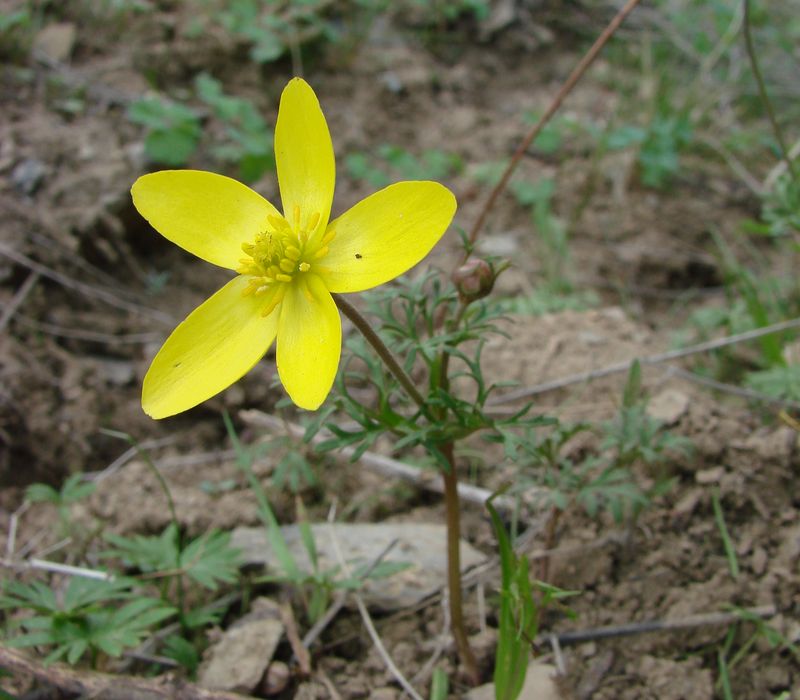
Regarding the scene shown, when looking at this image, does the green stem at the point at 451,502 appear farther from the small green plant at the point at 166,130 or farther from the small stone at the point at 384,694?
the small green plant at the point at 166,130

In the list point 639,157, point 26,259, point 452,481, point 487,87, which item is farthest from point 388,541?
point 487,87

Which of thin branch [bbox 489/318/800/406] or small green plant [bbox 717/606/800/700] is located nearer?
small green plant [bbox 717/606/800/700]

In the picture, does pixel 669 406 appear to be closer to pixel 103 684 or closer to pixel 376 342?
pixel 376 342

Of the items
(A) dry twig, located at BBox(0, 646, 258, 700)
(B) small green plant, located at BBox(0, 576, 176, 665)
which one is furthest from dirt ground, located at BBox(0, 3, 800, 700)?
(B) small green plant, located at BBox(0, 576, 176, 665)

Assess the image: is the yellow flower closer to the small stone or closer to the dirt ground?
the dirt ground

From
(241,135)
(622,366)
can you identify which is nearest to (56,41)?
(241,135)

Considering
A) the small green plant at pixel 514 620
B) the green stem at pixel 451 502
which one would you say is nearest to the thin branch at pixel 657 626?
the green stem at pixel 451 502
